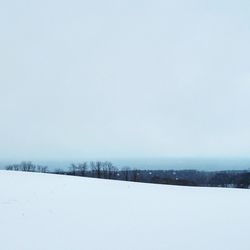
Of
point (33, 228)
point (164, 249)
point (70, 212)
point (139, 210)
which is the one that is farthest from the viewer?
point (139, 210)

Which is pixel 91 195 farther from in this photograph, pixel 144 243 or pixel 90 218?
pixel 144 243

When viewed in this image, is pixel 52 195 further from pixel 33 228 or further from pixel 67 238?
pixel 67 238

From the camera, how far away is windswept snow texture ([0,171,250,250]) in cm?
732

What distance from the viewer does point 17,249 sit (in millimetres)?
6559

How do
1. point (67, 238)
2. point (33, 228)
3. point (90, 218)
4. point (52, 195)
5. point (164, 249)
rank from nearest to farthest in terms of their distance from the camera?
1. point (164, 249)
2. point (67, 238)
3. point (33, 228)
4. point (90, 218)
5. point (52, 195)

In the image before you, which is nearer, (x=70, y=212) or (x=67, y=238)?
(x=67, y=238)

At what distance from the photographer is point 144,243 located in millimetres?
7418

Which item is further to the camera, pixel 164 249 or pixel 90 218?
pixel 90 218

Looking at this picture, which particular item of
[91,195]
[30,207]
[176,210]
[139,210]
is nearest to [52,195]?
[91,195]

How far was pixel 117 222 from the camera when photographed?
9.49 meters

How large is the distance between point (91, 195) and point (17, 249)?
25.5 feet

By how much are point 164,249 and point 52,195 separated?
7.56 meters

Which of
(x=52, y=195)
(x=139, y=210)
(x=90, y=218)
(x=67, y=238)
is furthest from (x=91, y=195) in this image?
(x=67, y=238)

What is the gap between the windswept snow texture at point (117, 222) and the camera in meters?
7.32
